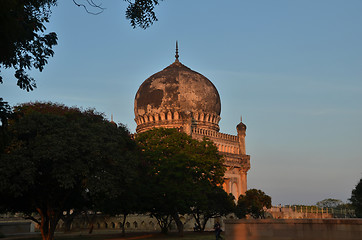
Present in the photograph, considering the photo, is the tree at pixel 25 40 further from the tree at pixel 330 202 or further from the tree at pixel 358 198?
the tree at pixel 330 202

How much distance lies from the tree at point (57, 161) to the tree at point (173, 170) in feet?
25.7

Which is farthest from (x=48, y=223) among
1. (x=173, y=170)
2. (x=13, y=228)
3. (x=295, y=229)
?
(x=13, y=228)

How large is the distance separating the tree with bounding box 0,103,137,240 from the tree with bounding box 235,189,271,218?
1096 inches

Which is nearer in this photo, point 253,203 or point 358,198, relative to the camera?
point 253,203

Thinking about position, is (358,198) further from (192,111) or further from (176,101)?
(176,101)

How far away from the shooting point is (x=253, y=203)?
5972 centimetres

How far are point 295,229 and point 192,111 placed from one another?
47.2 m

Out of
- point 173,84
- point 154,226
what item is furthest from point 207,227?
point 173,84

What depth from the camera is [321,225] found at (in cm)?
2181

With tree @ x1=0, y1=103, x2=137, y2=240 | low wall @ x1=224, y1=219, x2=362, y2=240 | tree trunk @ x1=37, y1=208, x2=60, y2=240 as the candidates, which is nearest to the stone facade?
tree trunk @ x1=37, y1=208, x2=60, y2=240

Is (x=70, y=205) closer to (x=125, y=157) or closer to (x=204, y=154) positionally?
(x=125, y=157)

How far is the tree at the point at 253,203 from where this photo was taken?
54531mm

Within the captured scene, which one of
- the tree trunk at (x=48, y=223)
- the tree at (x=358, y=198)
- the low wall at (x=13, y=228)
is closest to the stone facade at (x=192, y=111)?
the tree at (x=358, y=198)

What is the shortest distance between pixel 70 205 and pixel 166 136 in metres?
15.1
